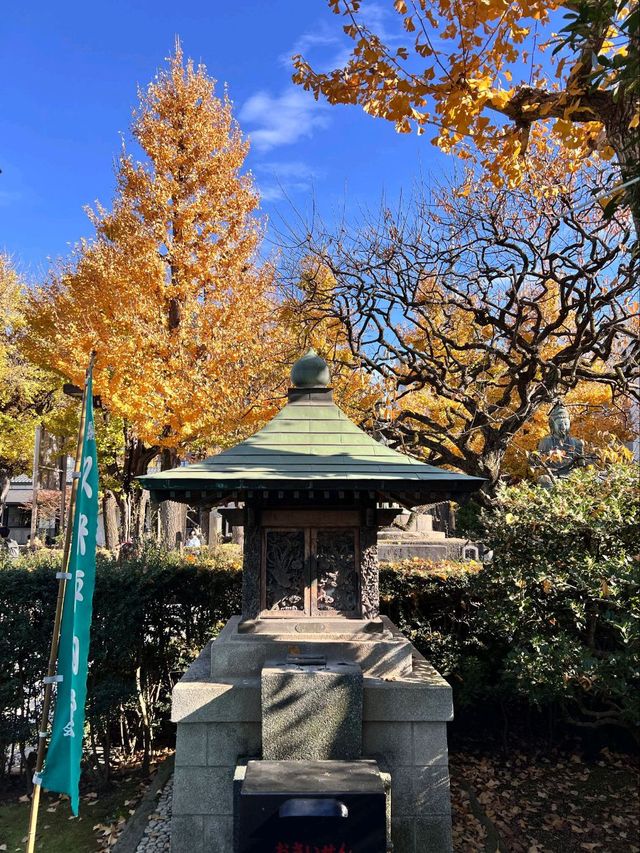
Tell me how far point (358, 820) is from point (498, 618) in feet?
9.57

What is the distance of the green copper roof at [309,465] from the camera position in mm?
4215

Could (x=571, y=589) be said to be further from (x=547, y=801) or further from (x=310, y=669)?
(x=310, y=669)

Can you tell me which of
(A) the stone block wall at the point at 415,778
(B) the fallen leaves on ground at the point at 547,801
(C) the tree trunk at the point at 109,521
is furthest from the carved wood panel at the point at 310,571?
(C) the tree trunk at the point at 109,521

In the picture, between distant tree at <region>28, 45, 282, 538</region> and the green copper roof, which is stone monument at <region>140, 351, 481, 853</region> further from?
distant tree at <region>28, 45, 282, 538</region>

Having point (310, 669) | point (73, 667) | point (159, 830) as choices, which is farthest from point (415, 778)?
point (73, 667)

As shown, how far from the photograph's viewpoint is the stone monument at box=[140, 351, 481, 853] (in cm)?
414

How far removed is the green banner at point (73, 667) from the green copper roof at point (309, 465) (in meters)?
0.73

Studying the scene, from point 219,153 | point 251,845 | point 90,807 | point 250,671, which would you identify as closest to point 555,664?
point 250,671

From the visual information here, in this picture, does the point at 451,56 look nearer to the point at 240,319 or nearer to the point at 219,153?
the point at 240,319

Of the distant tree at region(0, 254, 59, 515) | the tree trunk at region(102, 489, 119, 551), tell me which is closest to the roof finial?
the distant tree at region(0, 254, 59, 515)

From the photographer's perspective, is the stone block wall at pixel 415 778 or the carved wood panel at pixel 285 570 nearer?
the stone block wall at pixel 415 778

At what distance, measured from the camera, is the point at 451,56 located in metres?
4.31

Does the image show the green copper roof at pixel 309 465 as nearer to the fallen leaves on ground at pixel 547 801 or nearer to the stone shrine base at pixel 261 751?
the stone shrine base at pixel 261 751

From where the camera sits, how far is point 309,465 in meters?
4.59
